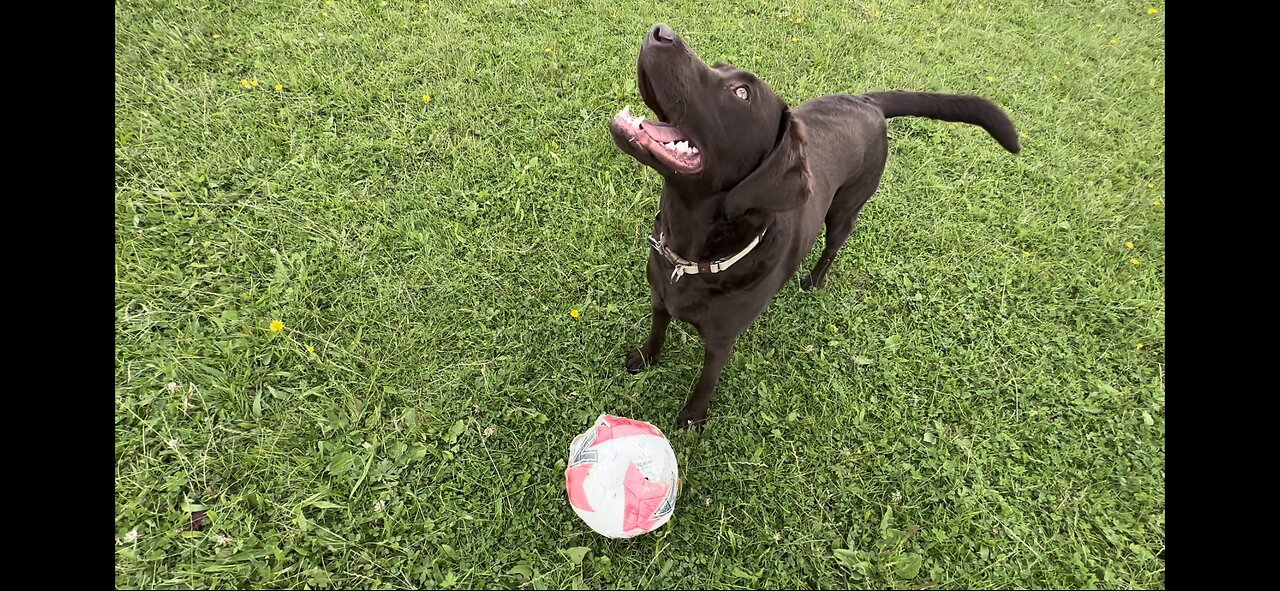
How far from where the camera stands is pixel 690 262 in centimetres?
197

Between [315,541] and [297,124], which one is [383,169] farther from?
[315,541]

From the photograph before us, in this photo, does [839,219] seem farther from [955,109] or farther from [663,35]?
[663,35]

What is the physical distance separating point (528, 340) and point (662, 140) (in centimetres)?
153

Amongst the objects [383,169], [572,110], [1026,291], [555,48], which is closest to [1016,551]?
[1026,291]

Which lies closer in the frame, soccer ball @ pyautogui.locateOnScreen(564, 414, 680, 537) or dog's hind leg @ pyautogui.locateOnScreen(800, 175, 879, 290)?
soccer ball @ pyautogui.locateOnScreen(564, 414, 680, 537)

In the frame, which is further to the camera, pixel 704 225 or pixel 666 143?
pixel 704 225

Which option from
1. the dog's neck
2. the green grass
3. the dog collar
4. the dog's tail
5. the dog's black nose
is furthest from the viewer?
the dog's tail

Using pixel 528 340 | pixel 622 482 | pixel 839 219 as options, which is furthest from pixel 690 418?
pixel 839 219

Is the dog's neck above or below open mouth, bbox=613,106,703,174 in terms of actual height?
below

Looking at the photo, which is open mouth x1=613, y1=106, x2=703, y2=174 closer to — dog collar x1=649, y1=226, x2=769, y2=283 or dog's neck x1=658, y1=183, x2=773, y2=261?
dog's neck x1=658, y1=183, x2=773, y2=261

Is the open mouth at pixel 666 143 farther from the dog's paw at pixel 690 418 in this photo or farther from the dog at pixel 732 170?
the dog's paw at pixel 690 418

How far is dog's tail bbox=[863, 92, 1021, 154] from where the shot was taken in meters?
2.55

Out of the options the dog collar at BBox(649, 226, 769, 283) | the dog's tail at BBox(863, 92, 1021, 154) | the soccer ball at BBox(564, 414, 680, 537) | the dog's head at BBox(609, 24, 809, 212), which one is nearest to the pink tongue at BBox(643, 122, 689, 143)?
the dog's head at BBox(609, 24, 809, 212)

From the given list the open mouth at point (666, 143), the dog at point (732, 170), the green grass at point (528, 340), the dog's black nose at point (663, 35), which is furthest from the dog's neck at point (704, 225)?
the green grass at point (528, 340)
